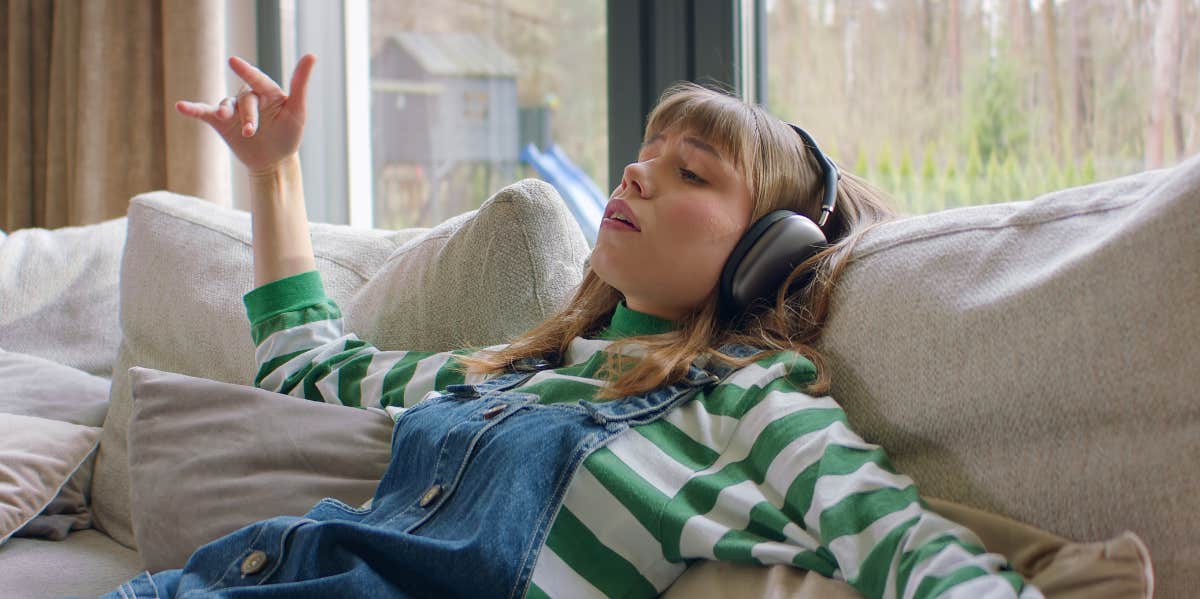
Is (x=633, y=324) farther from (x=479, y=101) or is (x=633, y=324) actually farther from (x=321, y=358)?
(x=479, y=101)

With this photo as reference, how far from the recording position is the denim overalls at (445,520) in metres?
0.94

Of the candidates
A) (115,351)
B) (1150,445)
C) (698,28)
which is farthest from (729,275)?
(115,351)

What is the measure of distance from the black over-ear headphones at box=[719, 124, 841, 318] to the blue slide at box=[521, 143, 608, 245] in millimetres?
887

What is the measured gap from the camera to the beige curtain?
2.75 m

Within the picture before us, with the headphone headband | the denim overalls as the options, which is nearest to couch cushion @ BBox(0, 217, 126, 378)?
the denim overalls

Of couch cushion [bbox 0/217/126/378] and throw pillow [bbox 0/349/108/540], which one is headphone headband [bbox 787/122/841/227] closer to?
throw pillow [bbox 0/349/108/540]

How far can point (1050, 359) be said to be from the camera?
2.89ft

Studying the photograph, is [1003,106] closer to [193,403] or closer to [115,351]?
[193,403]

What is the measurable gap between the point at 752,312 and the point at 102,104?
2.33 m

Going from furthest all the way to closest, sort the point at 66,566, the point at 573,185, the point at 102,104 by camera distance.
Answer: the point at 102,104, the point at 573,185, the point at 66,566

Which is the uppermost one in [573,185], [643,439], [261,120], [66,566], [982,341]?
[261,120]

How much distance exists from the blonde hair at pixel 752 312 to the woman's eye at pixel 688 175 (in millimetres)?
44

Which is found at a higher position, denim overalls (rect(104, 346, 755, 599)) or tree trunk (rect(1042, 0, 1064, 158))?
tree trunk (rect(1042, 0, 1064, 158))

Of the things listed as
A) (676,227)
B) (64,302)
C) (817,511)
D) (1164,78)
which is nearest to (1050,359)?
(817,511)
